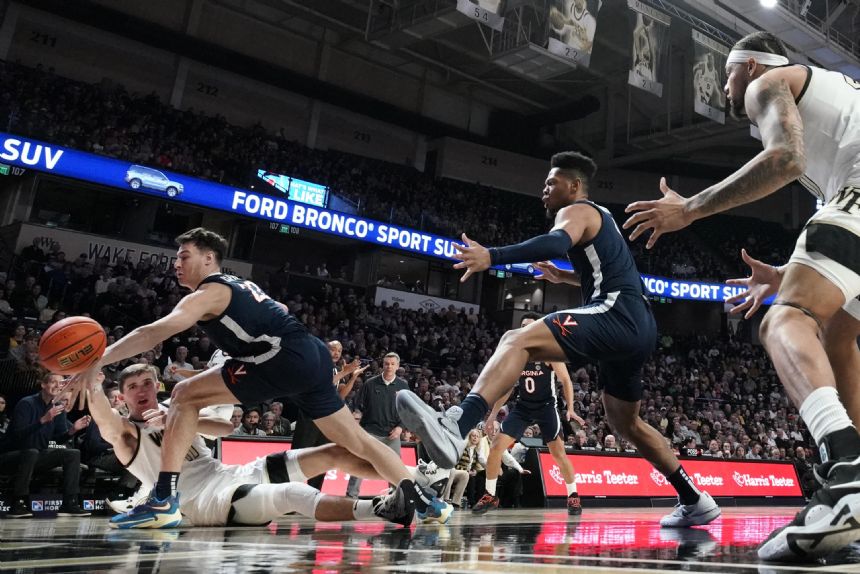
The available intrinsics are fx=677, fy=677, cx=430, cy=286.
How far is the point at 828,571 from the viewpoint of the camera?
5.22ft

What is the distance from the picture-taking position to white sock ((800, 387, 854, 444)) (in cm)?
195

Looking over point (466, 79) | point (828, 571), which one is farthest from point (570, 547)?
point (466, 79)

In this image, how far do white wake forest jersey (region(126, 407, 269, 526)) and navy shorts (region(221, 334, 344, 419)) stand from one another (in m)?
0.42

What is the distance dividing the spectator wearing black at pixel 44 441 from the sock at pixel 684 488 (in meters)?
4.72

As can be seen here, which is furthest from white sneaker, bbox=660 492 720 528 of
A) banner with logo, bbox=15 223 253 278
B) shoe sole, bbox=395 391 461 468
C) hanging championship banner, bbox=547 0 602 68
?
banner with logo, bbox=15 223 253 278

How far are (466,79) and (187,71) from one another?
9655 mm

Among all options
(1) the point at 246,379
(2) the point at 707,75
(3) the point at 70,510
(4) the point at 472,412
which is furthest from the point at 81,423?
(2) the point at 707,75

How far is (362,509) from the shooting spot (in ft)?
10.9

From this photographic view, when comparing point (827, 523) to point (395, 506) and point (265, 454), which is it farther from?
point (265, 454)

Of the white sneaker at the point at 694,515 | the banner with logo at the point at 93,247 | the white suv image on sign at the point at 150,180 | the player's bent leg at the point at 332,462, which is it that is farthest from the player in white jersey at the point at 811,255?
the white suv image on sign at the point at 150,180

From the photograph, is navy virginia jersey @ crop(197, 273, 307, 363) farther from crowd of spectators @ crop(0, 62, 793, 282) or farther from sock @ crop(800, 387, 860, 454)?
crowd of spectators @ crop(0, 62, 793, 282)

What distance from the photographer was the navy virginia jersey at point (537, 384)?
675 centimetres

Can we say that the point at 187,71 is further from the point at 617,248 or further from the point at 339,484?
the point at 617,248

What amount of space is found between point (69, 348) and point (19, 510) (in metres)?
2.89
